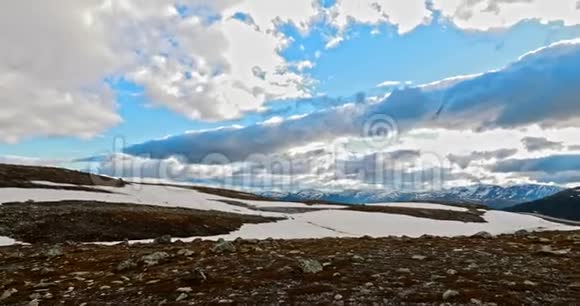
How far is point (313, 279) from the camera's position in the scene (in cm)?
1739

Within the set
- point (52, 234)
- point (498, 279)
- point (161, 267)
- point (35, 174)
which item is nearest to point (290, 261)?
point (161, 267)

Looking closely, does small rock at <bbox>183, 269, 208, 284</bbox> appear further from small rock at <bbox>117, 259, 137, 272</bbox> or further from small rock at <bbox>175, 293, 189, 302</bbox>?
small rock at <bbox>117, 259, 137, 272</bbox>

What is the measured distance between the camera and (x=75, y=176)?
404ft

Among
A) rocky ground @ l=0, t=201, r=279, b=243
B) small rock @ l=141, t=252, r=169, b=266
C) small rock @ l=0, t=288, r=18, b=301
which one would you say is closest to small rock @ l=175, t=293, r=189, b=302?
small rock @ l=0, t=288, r=18, b=301

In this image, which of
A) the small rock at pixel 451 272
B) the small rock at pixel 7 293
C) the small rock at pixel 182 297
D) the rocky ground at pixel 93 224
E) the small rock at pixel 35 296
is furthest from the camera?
the rocky ground at pixel 93 224

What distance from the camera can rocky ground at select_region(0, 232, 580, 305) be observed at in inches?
Answer: 574

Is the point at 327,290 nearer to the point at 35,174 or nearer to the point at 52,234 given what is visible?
the point at 52,234

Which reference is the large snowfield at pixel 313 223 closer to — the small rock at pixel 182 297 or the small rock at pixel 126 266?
the small rock at pixel 126 266

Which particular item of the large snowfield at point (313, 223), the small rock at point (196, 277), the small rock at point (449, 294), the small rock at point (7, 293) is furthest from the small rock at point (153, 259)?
the large snowfield at point (313, 223)

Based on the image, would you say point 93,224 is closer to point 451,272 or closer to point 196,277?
point 196,277

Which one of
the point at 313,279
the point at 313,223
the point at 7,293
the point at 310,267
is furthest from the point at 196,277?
the point at 313,223

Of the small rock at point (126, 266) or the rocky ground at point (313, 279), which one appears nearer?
the rocky ground at point (313, 279)

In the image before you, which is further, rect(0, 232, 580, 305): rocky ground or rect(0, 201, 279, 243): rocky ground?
rect(0, 201, 279, 243): rocky ground

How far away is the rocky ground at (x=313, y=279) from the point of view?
14578mm
